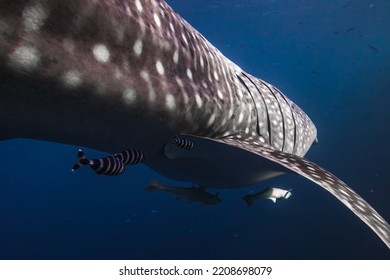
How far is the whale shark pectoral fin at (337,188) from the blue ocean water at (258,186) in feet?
42.9

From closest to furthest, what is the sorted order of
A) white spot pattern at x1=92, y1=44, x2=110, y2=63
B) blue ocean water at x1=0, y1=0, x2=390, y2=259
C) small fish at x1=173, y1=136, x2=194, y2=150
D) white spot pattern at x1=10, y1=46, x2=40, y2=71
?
white spot pattern at x1=10, y1=46, x2=40, y2=71, white spot pattern at x1=92, y1=44, x2=110, y2=63, small fish at x1=173, y1=136, x2=194, y2=150, blue ocean water at x1=0, y1=0, x2=390, y2=259

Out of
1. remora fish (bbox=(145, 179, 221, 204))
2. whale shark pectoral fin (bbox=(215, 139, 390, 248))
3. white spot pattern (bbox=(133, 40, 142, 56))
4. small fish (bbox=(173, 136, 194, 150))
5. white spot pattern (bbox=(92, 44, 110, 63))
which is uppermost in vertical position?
remora fish (bbox=(145, 179, 221, 204))

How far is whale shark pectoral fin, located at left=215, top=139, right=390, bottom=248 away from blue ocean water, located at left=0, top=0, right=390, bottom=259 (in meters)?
13.1

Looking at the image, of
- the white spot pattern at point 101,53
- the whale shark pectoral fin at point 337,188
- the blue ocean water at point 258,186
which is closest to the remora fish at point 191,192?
the whale shark pectoral fin at point 337,188

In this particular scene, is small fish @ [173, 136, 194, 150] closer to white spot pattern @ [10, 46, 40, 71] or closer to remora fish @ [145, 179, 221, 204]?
white spot pattern @ [10, 46, 40, 71]

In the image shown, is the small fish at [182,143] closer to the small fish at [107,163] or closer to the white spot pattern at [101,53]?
the small fish at [107,163]

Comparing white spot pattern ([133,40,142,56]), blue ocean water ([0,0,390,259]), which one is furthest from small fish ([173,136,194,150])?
blue ocean water ([0,0,390,259])

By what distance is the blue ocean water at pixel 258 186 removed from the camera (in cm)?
2091

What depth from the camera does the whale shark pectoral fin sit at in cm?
212

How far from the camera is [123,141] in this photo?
2.83 meters

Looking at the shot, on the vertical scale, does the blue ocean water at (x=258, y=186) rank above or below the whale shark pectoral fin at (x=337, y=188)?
above

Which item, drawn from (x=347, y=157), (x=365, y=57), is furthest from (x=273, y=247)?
(x=365, y=57)

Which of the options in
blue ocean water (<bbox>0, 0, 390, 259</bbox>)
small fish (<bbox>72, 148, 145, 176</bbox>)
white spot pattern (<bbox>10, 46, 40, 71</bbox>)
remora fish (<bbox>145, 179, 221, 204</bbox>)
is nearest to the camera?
white spot pattern (<bbox>10, 46, 40, 71</bbox>)

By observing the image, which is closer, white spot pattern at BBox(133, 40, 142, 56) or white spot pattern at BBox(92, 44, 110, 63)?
white spot pattern at BBox(92, 44, 110, 63)
